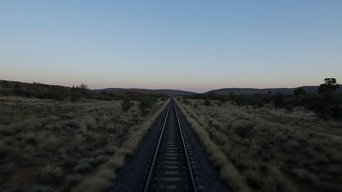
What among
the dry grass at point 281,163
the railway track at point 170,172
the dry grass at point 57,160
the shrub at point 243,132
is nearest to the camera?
the railway track at point 170,172

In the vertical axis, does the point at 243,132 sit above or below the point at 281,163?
above

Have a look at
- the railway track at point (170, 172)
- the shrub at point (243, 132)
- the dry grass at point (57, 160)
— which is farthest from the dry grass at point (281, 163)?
the dry grass at point (57, 160)

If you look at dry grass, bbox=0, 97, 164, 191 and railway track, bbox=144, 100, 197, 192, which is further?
dry grass, bbox=0, 97, 164, 191

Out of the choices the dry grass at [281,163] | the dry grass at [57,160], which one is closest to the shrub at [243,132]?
the dry grass at [281,163]

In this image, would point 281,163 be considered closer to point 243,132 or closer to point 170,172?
point 170,172

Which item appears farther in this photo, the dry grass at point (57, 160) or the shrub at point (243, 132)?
the shrub at point (243, 132)

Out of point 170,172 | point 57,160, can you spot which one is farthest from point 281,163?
point 57,160

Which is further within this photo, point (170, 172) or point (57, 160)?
point (57, 160)

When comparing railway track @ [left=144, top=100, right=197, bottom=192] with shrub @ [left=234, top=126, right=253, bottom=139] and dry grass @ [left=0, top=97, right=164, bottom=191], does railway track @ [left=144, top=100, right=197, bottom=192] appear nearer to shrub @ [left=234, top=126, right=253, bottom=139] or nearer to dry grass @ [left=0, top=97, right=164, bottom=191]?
dry grass @ [left=0, top=97, right=164, bottom=191]

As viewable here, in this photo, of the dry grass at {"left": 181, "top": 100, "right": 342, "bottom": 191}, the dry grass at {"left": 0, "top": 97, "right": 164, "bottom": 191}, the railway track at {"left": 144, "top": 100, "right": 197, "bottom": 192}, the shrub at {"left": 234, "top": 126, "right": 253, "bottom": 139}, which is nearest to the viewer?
the railway track at {"left": 144, "top": 100, "right": 197, "bottom": 192}

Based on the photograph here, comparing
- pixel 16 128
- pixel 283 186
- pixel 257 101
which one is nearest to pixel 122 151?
pixel 283 186

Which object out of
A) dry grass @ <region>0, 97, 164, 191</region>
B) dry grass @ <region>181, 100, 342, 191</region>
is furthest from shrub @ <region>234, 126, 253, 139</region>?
dry grass @ <region>0, 97, 164, 191</region>

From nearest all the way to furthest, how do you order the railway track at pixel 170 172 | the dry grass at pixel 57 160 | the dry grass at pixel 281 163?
the railway track at pixel 170 172 → the dry grass at pixel 57 160 → the dry grass at pixel 281 163

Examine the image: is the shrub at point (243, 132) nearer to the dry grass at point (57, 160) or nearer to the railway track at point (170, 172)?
the railway track at point (170, 172)
